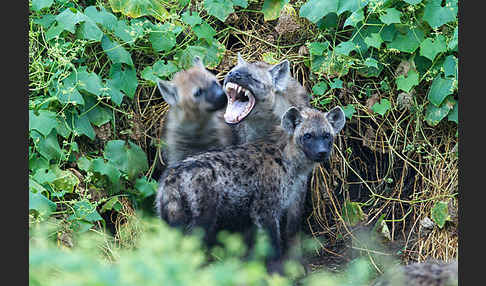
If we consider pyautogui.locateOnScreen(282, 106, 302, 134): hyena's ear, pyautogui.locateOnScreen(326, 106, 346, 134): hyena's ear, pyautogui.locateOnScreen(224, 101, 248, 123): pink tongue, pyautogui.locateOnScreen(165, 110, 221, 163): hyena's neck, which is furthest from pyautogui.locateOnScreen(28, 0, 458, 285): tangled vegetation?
pyautogui.locateOnScreen(282, 106, 302, 134): hyena's ear

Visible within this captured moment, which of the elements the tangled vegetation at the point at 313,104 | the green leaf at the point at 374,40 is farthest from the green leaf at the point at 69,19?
the green leaf at the point at 374,40

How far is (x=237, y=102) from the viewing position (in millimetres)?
6566

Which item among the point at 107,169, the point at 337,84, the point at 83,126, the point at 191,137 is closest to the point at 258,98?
the point at 191,137

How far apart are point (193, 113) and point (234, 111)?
40 centimetres

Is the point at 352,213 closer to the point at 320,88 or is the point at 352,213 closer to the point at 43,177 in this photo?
the point at 320,88

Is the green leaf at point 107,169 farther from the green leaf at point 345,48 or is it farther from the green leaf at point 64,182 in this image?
the green leaf at point 345,48

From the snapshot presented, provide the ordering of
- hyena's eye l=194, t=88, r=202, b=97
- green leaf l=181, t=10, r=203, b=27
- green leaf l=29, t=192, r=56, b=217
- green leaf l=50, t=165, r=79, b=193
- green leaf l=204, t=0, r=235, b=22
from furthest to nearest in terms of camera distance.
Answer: green leaf l=204, t=0, r=235, b=22 < green leaf l=181, t=10, r=203, b=27 < hyena's eye l=194, t=88, r=202, b=97 < green leaf l=50, t=165, r=79, b=193 < green leaf l=29, t=192, r=56, b=217

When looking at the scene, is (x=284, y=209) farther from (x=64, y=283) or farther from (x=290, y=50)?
(x=64, y=283)

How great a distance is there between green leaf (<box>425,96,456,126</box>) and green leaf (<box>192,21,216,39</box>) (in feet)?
7.73

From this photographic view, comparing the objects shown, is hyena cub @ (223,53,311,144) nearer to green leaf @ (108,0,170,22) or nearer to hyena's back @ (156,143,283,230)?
hyena's back @ (156,143,283,230)

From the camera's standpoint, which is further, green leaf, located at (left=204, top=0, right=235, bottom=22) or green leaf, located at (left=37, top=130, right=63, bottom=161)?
green leaf, located at (left=204, top=0, right=235, bottom=22)

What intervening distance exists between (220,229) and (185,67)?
76.1 inches

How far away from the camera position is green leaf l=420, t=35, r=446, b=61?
6422mm

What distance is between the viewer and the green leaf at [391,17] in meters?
6.45
